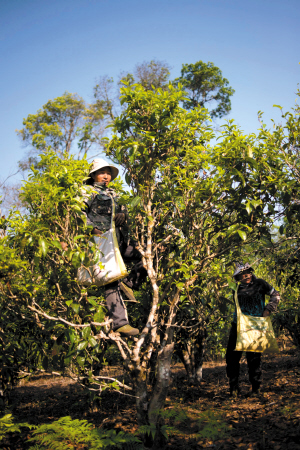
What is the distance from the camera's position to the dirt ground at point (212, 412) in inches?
117

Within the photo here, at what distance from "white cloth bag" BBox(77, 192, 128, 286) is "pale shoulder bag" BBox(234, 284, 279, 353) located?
6.40ft

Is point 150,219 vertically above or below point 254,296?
above

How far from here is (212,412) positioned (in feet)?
10.5

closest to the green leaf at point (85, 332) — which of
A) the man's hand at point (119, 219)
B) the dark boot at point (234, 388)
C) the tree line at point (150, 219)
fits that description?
the tree line at point (150, 219)

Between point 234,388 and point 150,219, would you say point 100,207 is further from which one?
point 234,388

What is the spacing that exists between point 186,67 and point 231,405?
78.8 ft

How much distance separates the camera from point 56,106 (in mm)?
22875

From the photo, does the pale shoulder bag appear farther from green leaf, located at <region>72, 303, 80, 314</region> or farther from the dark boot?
green leaf, located at <region>72, 303, 80, 314</region>

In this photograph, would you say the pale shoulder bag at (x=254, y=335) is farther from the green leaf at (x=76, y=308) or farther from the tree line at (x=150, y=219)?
the green leaf at (x=76, y=308)

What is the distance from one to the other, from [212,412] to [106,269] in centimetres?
183

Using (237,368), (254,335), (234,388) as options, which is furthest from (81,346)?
(234,388)

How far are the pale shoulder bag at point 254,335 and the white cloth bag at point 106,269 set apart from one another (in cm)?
195

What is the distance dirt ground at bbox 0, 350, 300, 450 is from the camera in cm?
297

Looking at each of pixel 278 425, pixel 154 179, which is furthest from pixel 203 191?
pixel 278 425
